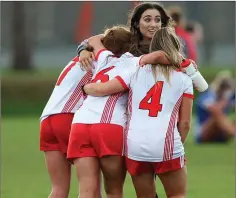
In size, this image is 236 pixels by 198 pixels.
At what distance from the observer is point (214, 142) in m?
20.1

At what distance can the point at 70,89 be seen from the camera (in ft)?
29.5

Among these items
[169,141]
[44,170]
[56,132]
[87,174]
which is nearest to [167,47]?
[169,141]

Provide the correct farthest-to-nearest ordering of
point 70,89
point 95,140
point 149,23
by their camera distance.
Answer: point 70,89, point 149,23, point 95,140

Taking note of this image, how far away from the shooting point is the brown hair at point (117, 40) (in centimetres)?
869

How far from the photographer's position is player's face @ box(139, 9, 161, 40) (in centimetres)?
866

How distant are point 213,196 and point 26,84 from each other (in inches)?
721

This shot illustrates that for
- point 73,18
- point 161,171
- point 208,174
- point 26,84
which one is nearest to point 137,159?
point 161,171

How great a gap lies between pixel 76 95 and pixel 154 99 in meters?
1.00

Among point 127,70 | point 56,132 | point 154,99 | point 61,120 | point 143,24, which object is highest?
point 143,24

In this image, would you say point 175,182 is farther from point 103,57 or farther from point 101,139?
point 103,57

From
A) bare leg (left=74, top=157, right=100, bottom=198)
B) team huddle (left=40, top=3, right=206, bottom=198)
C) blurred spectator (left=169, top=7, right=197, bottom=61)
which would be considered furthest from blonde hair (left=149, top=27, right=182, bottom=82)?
blurred spectator (left=169, top=7, right=197, bottom=61)

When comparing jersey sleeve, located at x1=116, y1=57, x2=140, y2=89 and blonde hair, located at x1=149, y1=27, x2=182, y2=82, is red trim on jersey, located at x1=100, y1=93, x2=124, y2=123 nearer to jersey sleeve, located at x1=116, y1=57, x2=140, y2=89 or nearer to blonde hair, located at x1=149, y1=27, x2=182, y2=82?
jersey sleeve, located at x1=116, y1=57, x2=140, y2=89

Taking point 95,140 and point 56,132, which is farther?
point 56,132

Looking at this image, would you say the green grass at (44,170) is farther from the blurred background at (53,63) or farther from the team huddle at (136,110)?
the team huddle at (136,110)
